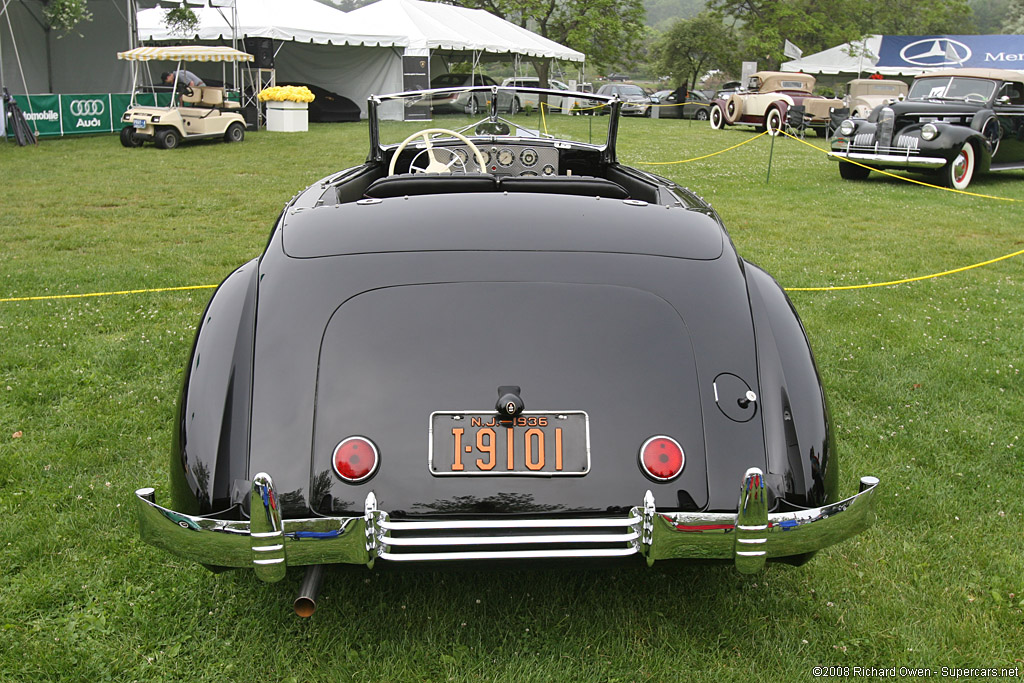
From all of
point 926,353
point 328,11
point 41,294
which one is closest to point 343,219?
point 926,353

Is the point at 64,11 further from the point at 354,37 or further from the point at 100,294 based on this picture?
the point at 100,294

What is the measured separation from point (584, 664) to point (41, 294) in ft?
16.5

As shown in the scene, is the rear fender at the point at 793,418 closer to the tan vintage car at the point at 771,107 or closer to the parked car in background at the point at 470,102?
the parked car in background at the point at 470,102

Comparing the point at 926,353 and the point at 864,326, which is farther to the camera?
the point at 864,326

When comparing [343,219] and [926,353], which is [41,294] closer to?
[343,219]

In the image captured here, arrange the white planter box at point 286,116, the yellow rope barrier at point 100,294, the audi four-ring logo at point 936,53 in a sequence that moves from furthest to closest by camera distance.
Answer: the audi four-ring logo at point 936,53
the white planter box at point 286,116
the yellow rope barrier at point 100,294

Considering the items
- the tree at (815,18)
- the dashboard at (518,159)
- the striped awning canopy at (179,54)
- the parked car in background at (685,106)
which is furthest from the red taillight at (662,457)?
the tree at (815,18)

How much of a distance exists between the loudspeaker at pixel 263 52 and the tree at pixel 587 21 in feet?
68.8

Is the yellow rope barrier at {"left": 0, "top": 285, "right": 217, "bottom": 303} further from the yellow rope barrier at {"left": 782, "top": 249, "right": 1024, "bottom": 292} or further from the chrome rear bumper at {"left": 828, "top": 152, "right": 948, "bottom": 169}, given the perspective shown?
the chrome rear bumper at {"left": 828, "top": 152, "right": 948, "bottom": 169}

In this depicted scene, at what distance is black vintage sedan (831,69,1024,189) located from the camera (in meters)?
12.0

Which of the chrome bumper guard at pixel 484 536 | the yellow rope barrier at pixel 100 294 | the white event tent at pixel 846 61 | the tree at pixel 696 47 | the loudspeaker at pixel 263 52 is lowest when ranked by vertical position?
the yellow rope barrier at pixel 100 294

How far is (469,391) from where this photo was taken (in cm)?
212

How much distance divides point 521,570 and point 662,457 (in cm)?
45

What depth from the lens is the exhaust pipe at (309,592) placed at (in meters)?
2.04
